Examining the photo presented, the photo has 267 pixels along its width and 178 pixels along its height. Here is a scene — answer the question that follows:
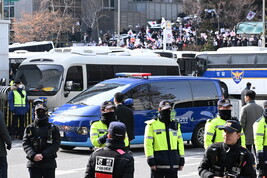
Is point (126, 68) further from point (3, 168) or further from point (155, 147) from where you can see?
point (155, 147)

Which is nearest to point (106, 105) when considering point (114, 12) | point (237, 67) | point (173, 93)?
point (173, 93)

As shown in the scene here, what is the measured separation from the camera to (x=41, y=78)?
909 inches

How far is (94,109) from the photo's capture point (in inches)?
635

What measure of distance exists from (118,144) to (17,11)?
68.1m

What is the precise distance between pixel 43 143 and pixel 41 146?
48 mm

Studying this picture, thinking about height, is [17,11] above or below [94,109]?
above

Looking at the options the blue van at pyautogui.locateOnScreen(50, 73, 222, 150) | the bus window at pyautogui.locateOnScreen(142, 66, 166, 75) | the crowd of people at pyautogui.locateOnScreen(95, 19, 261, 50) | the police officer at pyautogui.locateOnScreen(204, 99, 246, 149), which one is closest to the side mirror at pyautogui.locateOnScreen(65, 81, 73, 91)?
the bus window at pyautogui.locateOnScreen(142, 66, 166, 75)

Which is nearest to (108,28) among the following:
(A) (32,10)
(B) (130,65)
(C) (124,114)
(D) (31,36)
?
(A) (32,10)

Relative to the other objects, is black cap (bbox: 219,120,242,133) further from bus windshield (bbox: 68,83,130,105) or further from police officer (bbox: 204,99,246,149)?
bus windshield (bbox: 68,83,130,105)

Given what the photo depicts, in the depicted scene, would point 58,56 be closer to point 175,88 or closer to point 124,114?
point 175,88

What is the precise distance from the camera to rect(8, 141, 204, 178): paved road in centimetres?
1338

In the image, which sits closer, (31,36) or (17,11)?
(31,36)

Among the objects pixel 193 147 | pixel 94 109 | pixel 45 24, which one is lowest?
pixel 193 147

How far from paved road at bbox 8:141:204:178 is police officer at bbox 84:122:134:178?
21.6ft
